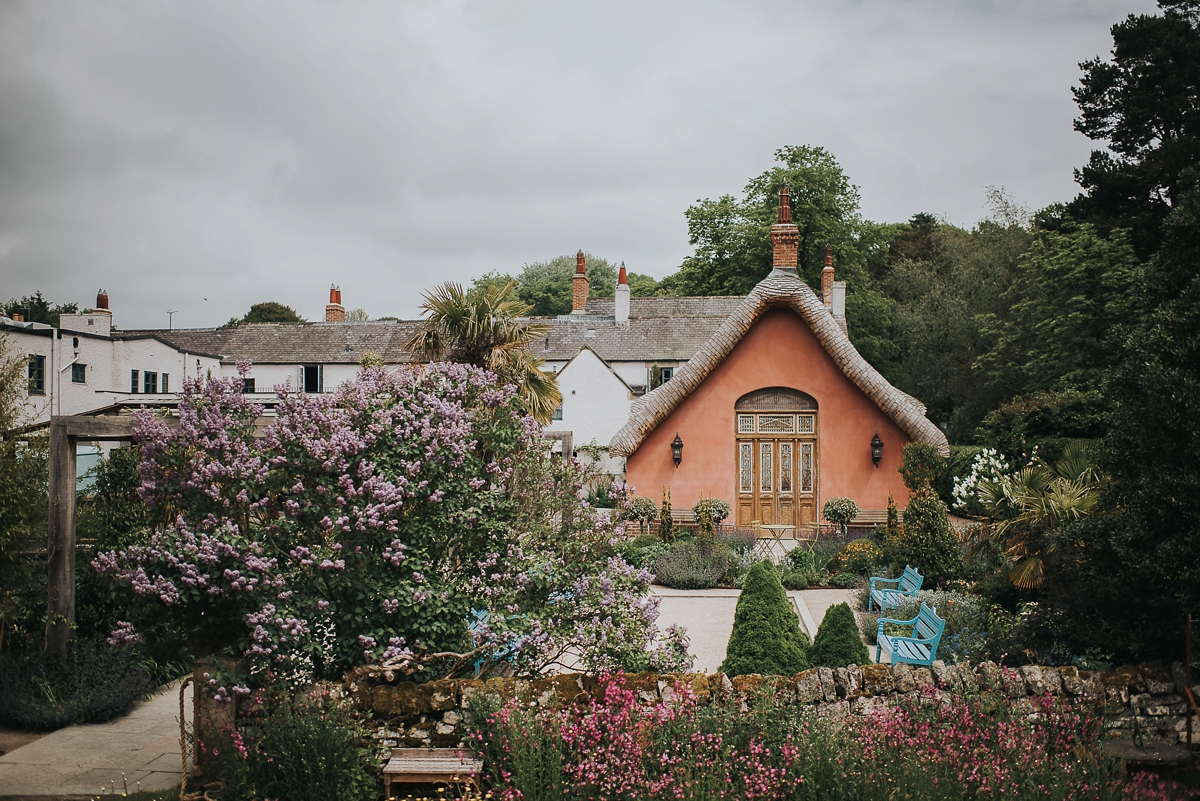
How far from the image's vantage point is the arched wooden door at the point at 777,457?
18.8m

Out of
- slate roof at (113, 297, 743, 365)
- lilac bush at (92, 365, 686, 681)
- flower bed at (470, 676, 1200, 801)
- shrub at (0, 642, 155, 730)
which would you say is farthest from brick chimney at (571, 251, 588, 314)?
flower bed at (470, 676, 1200, 801)

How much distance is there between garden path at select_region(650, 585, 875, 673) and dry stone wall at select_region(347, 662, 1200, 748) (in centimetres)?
345

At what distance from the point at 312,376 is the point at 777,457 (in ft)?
83.7

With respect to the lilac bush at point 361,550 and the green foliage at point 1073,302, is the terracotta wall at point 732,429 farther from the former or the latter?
the lilac bush at point 361,550

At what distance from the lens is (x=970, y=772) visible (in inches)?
194

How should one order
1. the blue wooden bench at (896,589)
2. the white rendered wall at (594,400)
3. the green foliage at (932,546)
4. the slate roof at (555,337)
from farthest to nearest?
1. the slate roof at (555,337)
2. the white rendered wall at (594,400)
3. the green foliage at (932,546)
4. the blue wooden bench at (896,589)

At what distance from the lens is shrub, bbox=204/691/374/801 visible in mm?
5180

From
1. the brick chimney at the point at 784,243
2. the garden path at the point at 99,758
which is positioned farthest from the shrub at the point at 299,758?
the brick chimney at the point at 784,243

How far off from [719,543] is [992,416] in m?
8.25

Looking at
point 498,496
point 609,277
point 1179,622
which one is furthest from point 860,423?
point 609,277

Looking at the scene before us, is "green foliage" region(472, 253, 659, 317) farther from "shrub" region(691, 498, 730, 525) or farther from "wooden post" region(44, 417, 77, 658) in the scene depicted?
"wooden post" region(44, 417, 77, 658)

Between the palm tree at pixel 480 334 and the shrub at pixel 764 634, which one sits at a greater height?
the palm tree at pixel 480 334

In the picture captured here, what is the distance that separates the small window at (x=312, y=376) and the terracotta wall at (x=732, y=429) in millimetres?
22910

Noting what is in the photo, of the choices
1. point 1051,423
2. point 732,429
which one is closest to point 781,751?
point 732,429
